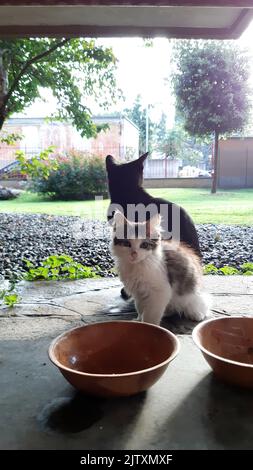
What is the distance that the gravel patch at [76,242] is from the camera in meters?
4.37

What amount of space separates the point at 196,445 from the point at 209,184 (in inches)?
329

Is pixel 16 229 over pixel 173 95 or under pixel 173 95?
under

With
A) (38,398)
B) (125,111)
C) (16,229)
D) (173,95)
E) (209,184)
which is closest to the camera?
(38,398)

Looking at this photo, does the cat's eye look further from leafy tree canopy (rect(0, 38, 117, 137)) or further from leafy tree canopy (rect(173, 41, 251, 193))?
leafy tree canopy (rect(173, 41, 251, 193))

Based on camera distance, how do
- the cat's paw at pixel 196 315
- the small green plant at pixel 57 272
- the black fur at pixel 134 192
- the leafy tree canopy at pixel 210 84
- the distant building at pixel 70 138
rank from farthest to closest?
the leafy tree canopy at pixel 210 84 → the distant building at pixel 70 138 → the small green plant at pixel 57 272 → the black fur at pixel 134 192 → the cat's paw at pixel 196 315

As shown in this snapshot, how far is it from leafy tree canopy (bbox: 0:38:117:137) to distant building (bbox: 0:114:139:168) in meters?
0.32

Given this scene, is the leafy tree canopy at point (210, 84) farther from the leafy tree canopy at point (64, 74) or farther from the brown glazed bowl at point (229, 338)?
the brown glazed bowl at point (229, 338)

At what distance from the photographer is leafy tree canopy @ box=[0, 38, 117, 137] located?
4.14 metres

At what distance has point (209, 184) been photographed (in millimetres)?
9031

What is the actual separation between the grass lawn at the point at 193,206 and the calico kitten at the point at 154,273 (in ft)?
14.3

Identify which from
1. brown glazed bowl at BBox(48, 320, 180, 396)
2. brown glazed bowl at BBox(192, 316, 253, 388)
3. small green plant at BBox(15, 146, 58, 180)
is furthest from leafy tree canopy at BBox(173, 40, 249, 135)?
brown glazed bowl at BBox(48, 320, 180, 396)

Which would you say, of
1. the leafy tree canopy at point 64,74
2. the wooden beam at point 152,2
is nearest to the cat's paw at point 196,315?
the wooden beam at point 152,2

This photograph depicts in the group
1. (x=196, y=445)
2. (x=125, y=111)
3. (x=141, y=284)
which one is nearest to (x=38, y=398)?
(x=196, y=445)

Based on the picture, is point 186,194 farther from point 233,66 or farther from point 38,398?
point 38,398
